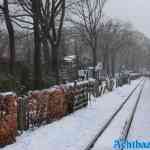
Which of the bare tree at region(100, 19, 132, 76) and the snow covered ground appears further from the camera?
the bare tree at region(100, 19, 132, 76)

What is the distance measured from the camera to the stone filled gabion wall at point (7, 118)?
14.1 metres

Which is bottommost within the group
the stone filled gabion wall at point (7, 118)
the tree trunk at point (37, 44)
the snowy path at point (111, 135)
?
the snowy path at point (111, 135)

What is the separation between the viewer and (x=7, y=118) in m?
14.5

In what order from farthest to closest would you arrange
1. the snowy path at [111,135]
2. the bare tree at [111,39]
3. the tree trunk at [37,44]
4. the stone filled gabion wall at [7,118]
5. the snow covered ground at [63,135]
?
the bare tree at [111,39] → the tree trunk at [37,44] → the stone filled gabion wall at [7,118] → the snow covered ground at [63,135] → the snowy path at [111,135]

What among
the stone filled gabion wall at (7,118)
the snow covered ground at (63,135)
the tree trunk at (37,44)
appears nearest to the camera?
the snow covered ground at (63,135)

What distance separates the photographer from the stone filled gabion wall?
1408cm

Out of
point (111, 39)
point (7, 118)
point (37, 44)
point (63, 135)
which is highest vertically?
point (111, 39)

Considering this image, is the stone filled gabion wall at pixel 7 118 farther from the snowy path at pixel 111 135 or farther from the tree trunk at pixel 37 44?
the tree trunk at pixel 37 44

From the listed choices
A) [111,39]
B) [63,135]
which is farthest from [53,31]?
[111,39]

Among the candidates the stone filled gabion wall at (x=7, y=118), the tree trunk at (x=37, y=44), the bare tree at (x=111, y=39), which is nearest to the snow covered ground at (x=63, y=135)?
the stone filled gabion wall at (x=7, y=118)

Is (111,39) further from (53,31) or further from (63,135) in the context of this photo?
(63,135)

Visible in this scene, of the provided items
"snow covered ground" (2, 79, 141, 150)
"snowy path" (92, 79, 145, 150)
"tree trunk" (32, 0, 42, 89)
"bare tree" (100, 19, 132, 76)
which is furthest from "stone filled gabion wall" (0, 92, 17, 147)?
"bare tree" (100, 19, 132, 76)

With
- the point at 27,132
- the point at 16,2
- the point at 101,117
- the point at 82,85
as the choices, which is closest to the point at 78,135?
the point at 27,132

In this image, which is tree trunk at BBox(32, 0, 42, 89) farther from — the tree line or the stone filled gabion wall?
the stone filled gabion wall
